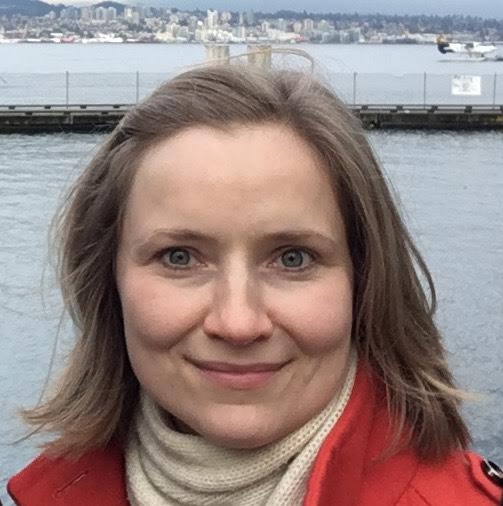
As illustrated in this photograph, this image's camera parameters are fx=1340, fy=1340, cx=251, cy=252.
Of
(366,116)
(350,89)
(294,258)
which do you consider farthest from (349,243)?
(350,89)

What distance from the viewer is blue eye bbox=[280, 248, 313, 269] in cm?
162

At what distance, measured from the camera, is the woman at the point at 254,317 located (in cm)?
161

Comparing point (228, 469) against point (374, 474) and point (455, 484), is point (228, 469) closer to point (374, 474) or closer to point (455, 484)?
point (374, 474)

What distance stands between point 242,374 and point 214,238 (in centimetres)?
17

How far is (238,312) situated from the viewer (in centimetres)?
158

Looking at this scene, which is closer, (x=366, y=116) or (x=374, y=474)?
(x=374, y=474)

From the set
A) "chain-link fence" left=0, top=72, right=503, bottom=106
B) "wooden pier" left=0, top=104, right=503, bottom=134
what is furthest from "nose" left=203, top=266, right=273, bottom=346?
"chain-link fence" left=0, top=72, right=503, bottom=106

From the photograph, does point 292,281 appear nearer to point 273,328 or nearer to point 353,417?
point 273,328

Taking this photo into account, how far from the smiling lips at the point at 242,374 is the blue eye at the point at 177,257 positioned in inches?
4.8

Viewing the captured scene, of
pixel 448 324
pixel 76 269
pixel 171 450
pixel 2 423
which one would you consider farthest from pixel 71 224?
pixel 448 324

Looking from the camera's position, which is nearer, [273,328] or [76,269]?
[273,328]

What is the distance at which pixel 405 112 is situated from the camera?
4969 centimetres

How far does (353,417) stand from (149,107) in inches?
19.0

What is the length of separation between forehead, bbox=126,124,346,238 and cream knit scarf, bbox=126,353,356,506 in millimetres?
252
